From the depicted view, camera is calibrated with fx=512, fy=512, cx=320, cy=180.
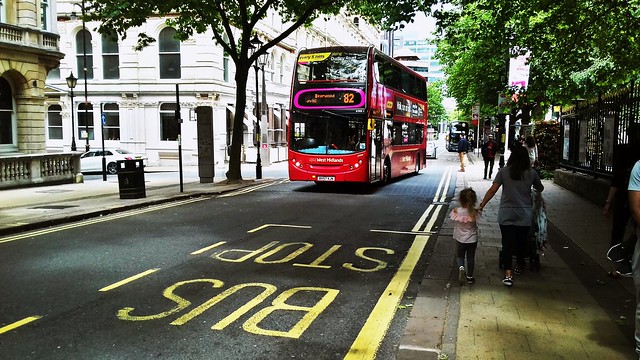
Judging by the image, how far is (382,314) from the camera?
5320 mm

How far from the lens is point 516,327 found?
188 inches

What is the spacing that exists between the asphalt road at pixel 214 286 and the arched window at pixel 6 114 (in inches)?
503

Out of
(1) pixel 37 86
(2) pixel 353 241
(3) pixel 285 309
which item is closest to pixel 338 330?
(3) pixel 285 309

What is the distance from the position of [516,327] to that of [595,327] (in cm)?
75

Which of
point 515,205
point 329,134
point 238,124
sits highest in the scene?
point 238,124

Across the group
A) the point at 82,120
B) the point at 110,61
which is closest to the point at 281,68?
the point at 110,61

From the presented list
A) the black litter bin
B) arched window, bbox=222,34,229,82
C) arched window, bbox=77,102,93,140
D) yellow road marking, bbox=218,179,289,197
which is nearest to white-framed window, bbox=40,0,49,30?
the black litter bin

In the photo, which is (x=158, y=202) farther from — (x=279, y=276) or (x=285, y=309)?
(x=285, y=309)

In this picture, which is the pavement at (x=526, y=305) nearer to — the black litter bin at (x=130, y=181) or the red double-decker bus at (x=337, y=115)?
the black litter bin at (x=130, y=181)

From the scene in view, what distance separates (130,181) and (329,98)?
6.62m

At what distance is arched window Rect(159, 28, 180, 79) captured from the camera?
105ft

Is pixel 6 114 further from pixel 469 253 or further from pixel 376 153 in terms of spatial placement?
pixel 469 253

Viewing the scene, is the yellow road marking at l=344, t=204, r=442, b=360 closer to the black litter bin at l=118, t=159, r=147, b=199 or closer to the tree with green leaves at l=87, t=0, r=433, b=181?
the tree with green leaves at l=87, t=0, r=433, b=181

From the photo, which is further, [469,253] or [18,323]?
[469,253]
